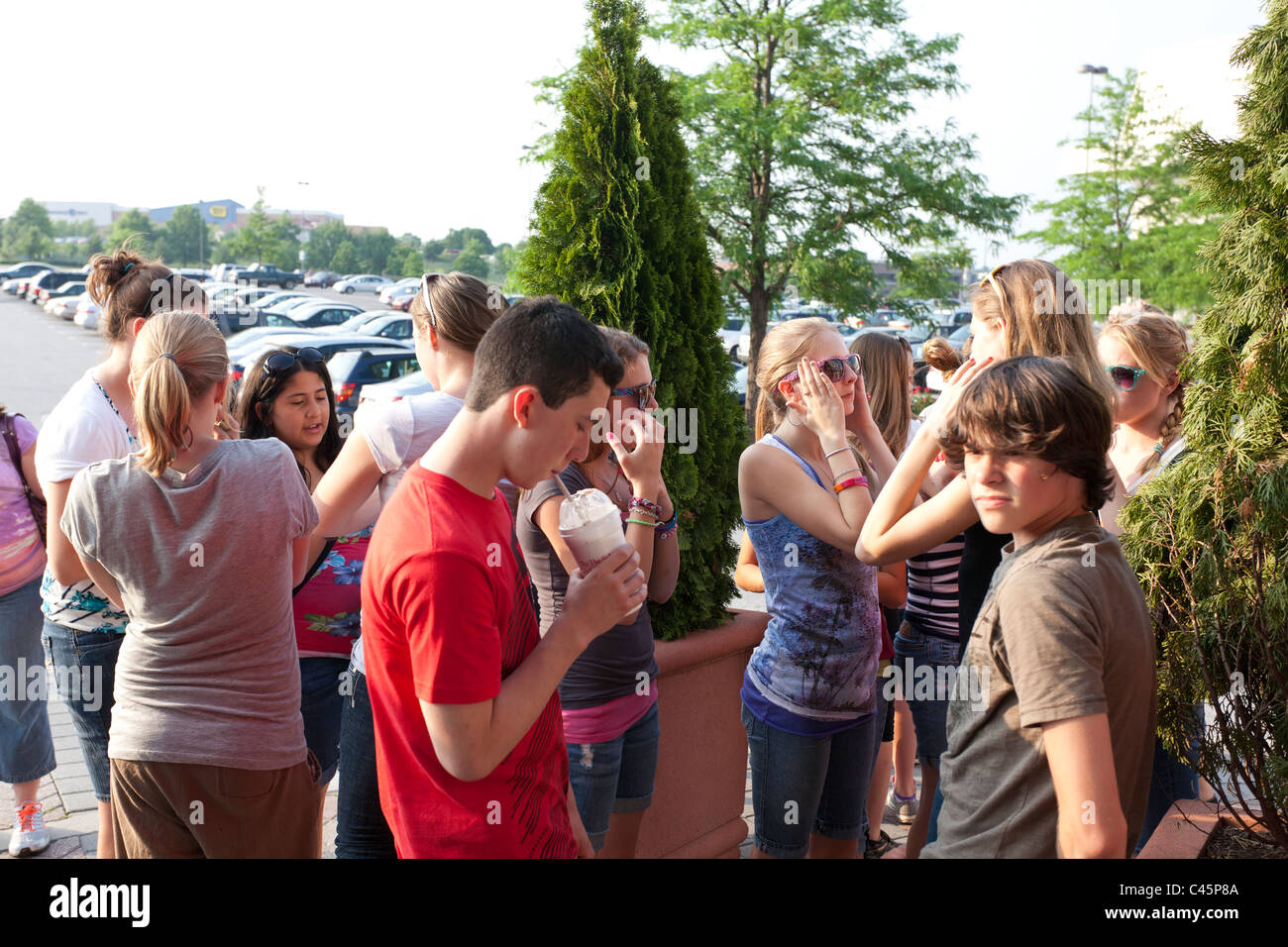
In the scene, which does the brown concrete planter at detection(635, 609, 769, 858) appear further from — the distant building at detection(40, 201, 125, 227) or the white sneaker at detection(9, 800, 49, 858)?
the distant building at detection(40, 201, 125, 227)

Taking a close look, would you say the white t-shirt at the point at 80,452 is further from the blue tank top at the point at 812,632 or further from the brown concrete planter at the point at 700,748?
the blue tank top at the point at 812,632

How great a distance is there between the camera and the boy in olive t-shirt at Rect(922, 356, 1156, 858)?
1.68 m

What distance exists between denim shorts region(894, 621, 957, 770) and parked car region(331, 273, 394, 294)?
5894 cm

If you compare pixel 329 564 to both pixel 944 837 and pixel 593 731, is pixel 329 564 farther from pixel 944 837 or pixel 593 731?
pixel 944 837

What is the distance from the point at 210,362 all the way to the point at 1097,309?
18004 mm

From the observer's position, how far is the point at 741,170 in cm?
1552

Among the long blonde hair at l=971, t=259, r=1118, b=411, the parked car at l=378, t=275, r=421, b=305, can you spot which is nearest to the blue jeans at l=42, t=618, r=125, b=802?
the long blonde hair at l=971, t=259, r=1118, b=411

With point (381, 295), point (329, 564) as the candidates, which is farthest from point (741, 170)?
point (381, 295)

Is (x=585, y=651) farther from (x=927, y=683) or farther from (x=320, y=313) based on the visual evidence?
(x=320, y=313)

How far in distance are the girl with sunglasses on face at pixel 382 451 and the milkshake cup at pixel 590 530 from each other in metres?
0.84

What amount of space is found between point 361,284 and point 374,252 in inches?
286

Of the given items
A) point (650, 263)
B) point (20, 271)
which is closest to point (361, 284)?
point (20, 271)

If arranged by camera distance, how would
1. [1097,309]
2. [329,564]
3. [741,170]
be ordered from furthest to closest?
[1097,309] < [741,170] < [329,564]
